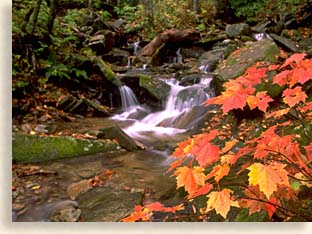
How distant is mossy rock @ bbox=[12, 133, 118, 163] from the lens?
1.81 m

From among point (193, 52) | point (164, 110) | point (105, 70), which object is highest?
point (193, 52)

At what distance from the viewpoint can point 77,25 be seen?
192 cm

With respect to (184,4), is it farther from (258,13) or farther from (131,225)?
(131,225)

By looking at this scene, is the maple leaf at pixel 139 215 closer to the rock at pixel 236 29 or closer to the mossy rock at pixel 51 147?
the mossy rock at pixel 51 147

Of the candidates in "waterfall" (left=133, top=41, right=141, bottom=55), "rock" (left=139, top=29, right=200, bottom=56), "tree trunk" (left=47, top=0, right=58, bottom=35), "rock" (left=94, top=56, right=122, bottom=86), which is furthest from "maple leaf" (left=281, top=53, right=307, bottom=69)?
"tree trunk" (left=47, top=0, right=58, bottom=35)

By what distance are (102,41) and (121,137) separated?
541mm

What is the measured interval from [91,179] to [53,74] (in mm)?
625

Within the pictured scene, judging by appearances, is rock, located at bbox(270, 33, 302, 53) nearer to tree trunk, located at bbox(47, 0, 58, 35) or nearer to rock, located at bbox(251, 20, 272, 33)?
rock, located at bbox(251, 20, 272, 33)

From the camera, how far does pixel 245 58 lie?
6.35 ft

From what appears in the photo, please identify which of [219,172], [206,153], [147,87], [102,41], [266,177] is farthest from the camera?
[147,87]

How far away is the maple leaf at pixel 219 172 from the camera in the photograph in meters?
1.54

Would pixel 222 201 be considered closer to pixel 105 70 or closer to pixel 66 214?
pixel 66 214

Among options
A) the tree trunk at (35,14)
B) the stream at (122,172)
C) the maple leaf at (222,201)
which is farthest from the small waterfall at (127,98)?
the maple leaf at (222,201)

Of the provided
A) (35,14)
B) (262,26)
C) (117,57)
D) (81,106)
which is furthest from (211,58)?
(35,14)
